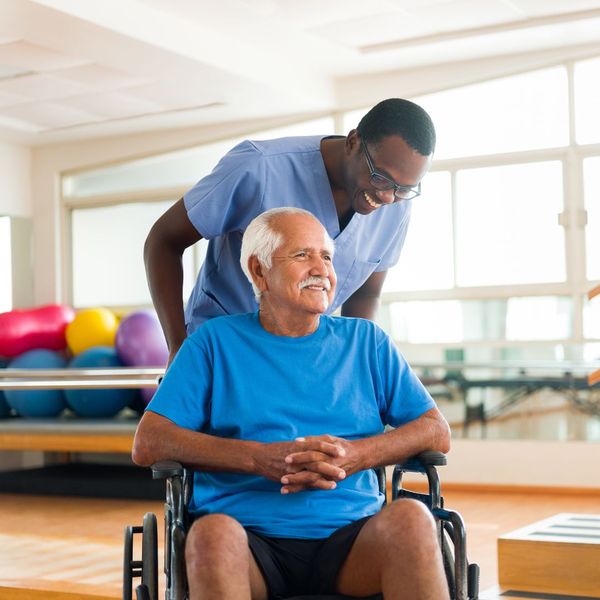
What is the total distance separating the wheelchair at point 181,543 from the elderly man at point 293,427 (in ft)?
0.09

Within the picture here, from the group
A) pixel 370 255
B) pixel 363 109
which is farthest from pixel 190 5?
pixel 370 255

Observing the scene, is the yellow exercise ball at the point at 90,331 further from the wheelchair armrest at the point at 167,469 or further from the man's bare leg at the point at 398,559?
the man's bare leg at the point at 398,559

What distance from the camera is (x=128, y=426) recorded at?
546 cm

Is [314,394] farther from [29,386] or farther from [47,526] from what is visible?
[29,386]

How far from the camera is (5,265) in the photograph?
7359 mm

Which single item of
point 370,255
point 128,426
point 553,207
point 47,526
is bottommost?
point 47,526

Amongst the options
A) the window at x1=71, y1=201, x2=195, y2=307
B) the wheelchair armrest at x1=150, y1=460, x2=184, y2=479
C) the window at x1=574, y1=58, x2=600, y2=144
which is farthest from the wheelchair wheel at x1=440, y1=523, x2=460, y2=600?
the window at x1=71, y1=201, x2=195, y2=307

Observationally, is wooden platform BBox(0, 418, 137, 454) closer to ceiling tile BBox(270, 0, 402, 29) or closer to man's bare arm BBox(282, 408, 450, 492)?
ceiling tile BBox(270, 0, 402, 29)

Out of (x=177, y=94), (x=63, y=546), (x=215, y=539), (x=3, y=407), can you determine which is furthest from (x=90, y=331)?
(x=215, y=539)

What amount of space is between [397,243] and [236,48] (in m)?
3.42

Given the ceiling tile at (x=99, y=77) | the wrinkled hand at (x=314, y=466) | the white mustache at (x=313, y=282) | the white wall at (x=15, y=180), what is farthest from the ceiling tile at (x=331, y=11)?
the wrinkled hand at (x=314, y=466)

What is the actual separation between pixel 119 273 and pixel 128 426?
2.07 meters

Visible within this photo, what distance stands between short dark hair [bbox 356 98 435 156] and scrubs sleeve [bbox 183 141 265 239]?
0.85ft

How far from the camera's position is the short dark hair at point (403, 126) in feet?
6.39
